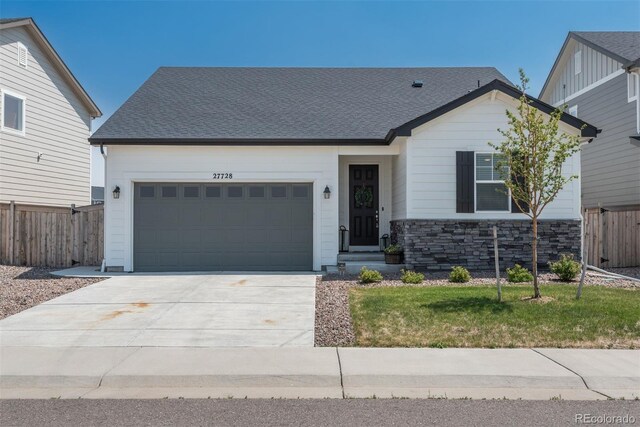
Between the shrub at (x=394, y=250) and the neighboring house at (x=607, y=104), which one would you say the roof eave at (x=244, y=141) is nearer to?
the shrub at (x=394, y=250)

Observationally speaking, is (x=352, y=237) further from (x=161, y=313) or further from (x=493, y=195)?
(x=161, y=313)

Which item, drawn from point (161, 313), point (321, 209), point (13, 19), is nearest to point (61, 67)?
point (13, 19)

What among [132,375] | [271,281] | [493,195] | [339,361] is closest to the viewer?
[132,375]

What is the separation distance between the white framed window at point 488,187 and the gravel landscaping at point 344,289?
1.66 m

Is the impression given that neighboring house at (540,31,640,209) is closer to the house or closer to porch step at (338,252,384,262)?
the house

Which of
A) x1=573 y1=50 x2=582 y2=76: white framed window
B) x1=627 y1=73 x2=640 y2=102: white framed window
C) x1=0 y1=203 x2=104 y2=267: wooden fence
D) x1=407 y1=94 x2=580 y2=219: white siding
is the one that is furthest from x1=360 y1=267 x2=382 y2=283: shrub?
x1=573 y1=50 x2=582 y2=76: white framed window

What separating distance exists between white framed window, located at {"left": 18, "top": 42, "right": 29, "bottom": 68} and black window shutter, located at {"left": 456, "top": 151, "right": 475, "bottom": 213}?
14434 millimetres

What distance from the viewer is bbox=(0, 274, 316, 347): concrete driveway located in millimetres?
6906

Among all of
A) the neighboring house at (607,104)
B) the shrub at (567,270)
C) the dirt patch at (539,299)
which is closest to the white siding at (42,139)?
the dirt patch at (539,299)

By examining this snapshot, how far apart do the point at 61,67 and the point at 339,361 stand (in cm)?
1753

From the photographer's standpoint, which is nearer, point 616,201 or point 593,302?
point 593,302

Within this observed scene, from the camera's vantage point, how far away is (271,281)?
11.5m

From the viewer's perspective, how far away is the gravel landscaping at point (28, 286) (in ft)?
29.4

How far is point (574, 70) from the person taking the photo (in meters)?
19.2
